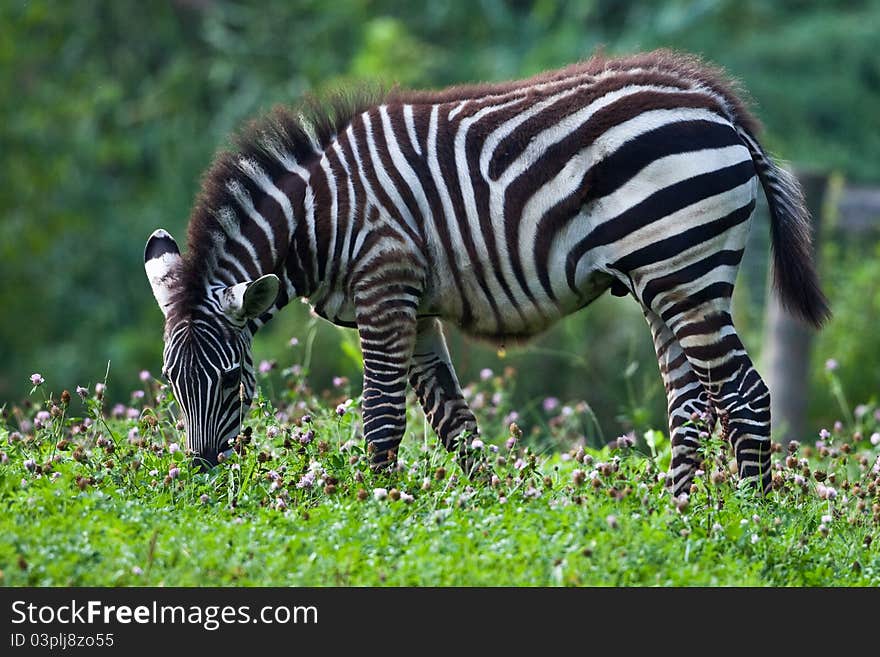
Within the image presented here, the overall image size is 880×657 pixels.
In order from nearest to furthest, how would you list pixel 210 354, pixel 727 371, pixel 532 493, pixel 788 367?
pixel 532 493 < pixel 210 354 < pixel 727 371 < pixel 788 367

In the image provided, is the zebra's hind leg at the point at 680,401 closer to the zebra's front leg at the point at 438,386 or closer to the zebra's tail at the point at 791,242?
the zebra's tail at the point at 791,242

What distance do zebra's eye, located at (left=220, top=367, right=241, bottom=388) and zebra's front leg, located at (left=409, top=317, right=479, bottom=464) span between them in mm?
1277

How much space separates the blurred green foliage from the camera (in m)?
22.5

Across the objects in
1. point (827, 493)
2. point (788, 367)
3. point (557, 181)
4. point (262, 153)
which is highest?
point (788, 367)

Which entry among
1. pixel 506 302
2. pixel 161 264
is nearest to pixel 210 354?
pixel 161 264

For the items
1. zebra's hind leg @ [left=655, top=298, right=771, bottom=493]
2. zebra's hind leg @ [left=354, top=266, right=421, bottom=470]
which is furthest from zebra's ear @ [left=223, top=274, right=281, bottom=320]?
zebra's hind leg @ [left=655, top=298, right=771, bottom=493]

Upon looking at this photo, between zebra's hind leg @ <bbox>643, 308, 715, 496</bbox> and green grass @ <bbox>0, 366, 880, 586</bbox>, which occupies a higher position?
zebra's hind leg @ <bbox>643, 308, 715, 496</bbox>

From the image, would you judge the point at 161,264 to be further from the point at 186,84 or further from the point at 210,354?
the point at 186,84

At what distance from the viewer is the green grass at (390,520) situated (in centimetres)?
582

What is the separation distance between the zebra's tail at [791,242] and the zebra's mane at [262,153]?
2.42 m

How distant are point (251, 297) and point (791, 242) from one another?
3.21m

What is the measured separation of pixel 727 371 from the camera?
289 inches

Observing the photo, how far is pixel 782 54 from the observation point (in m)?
25.4

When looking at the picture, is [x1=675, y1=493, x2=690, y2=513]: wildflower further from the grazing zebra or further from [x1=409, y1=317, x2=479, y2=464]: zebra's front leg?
[x1=409, y1=317, x2=479, y2=464]: zebra's front leg
